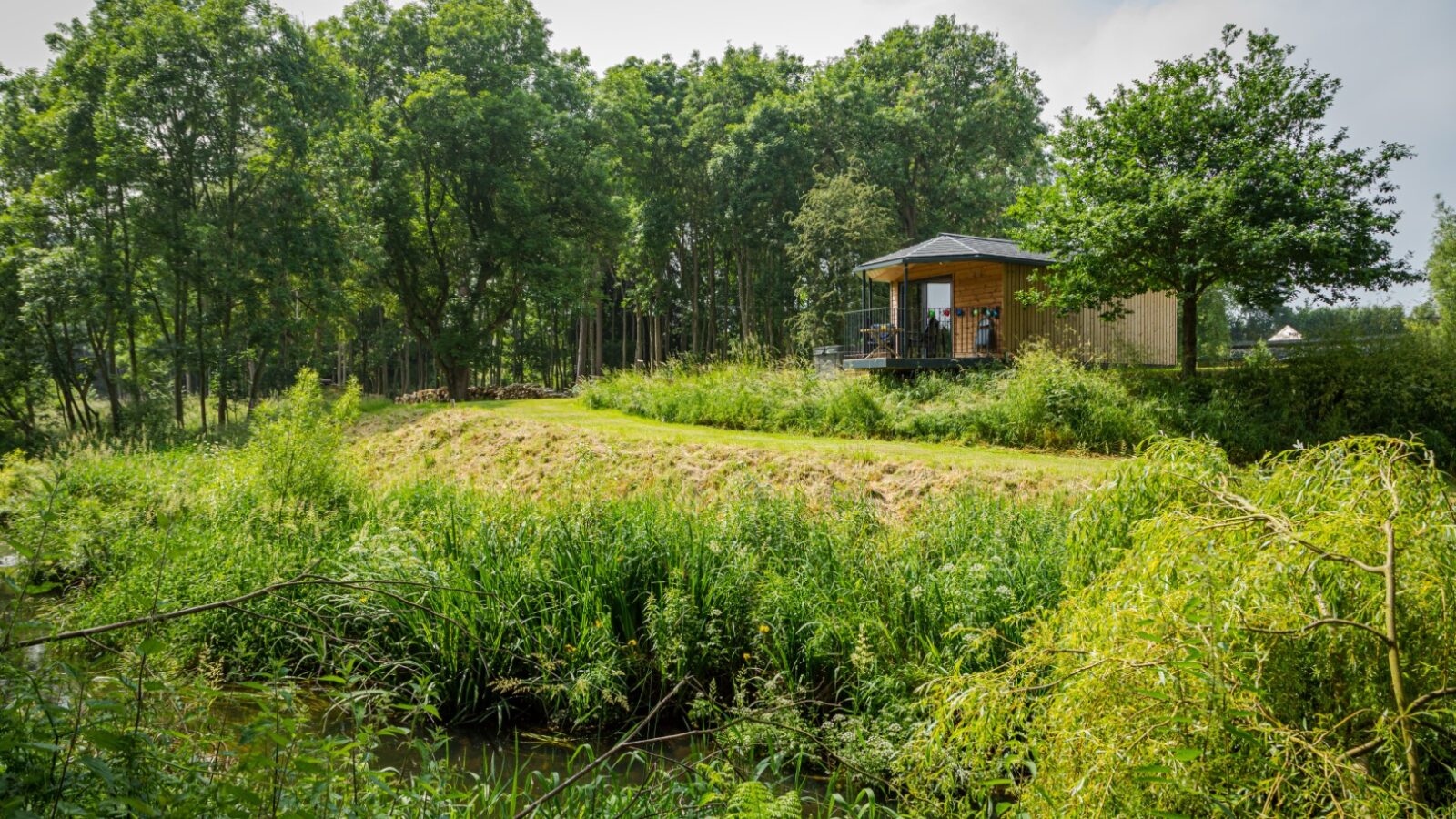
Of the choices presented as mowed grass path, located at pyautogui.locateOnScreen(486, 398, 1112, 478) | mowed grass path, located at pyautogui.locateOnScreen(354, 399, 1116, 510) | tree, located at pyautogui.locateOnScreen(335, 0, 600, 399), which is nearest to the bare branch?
mowed grass path, located at pyautogui.locateOnScreen(354, 399, 1116, 510)

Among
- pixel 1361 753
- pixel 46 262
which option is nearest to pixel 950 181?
pixel 46 262

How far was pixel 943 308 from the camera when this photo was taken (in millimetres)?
20562

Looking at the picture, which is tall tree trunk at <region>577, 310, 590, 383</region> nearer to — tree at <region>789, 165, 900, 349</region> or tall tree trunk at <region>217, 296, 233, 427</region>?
tree at <region>789, 165, 900, 349</region>

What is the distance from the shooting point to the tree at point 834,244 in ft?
88.3

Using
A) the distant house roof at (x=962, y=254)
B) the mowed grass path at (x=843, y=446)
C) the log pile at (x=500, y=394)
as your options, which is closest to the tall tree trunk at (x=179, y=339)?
the log pile at (x=500, y=394)

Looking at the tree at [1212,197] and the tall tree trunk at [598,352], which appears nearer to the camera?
the tree at [1212,197]

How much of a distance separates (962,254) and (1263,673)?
57.2ft

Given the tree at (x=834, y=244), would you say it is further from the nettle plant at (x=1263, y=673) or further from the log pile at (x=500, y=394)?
the nettle plant at (x=1263, y=673)

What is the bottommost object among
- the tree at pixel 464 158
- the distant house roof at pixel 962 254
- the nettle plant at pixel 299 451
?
the nettle plant at pixel 299 451

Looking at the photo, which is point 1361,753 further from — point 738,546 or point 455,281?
point 455,281

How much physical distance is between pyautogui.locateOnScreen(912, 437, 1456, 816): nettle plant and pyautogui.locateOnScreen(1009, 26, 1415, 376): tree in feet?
37.9

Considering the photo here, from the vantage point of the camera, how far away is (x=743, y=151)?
103 feet

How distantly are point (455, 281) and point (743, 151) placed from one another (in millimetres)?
12260

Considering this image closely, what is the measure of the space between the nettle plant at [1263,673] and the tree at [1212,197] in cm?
1155
